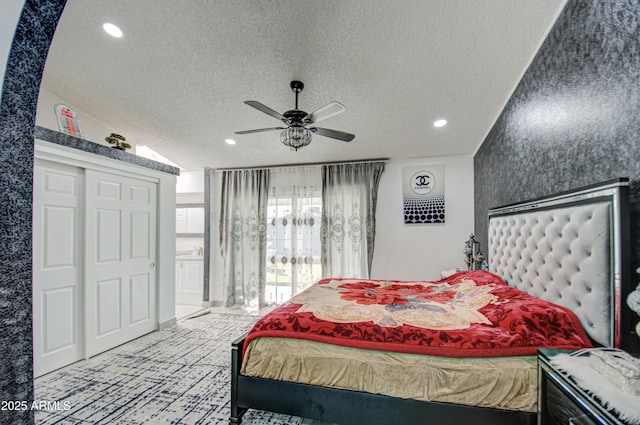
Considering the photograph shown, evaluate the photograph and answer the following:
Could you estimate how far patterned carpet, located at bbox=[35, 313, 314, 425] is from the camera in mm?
1999

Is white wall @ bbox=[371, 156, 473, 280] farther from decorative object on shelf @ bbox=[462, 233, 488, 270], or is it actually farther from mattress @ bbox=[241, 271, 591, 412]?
mattress @ bbox=[241, 271, 591, 412]

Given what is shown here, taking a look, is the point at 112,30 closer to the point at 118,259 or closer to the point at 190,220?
the point at 118,259

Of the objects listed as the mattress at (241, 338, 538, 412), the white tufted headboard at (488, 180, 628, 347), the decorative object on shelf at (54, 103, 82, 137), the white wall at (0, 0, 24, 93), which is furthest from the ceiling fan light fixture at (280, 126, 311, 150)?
the decorative object on shelf at (54, 103, 82, 137)

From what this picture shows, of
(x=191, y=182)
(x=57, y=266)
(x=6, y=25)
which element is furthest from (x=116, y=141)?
(x=6, y=25)

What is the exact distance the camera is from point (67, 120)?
9.55 feet

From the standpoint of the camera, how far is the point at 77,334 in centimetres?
283

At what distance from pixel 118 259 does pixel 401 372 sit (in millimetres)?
3388

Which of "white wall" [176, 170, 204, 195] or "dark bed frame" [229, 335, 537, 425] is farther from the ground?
"white wall" [176, 170, 204, 195]

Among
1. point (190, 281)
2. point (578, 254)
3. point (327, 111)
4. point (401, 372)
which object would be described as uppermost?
point (327, 111)

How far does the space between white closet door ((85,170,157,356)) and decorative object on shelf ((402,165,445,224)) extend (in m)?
3.80

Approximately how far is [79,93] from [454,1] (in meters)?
4.18

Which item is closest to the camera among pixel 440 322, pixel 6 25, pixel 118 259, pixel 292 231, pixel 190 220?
pixel 6 25

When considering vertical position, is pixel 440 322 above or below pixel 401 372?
above

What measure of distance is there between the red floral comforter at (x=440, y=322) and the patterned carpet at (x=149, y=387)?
77 cm
